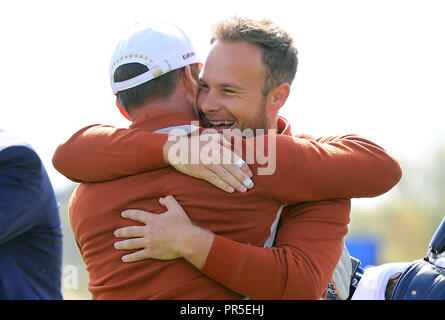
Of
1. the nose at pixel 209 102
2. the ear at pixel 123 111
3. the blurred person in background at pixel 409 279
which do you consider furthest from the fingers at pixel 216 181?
the blurred person in background at pixel 409 279

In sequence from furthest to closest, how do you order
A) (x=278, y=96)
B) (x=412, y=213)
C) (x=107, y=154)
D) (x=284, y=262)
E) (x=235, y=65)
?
(x=412, y=213), (x=278, y=96), (x=235, y=65), (x=107, y=154), (x=284, y=262)

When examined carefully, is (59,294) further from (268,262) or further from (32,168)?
(268,262)

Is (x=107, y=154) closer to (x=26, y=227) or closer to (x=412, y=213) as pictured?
(x=26, y=227)

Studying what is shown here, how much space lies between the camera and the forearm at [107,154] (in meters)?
2.66

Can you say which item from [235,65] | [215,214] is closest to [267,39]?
[235,65]

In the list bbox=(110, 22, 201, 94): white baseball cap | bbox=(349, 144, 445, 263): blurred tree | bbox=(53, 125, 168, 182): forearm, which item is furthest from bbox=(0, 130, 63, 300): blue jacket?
bbox=(349, 144, 445, 263): blurred tree

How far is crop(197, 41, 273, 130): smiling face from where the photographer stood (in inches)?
116

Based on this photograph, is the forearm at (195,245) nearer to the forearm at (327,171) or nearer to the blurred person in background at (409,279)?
the forearm at (327,171)

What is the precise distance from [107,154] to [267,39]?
810mm

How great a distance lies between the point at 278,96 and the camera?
3.08 metres

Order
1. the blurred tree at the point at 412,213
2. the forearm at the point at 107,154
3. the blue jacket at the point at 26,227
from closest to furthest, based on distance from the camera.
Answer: the forearm at the point at 107,154 < the blue jacket at the point at 26,227 < the blurred tree at the point at 412,213

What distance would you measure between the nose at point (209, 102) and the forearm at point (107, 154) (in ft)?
1.02

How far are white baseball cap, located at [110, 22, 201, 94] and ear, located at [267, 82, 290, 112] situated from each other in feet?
1.11

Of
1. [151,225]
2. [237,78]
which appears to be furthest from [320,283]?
[237,78]
